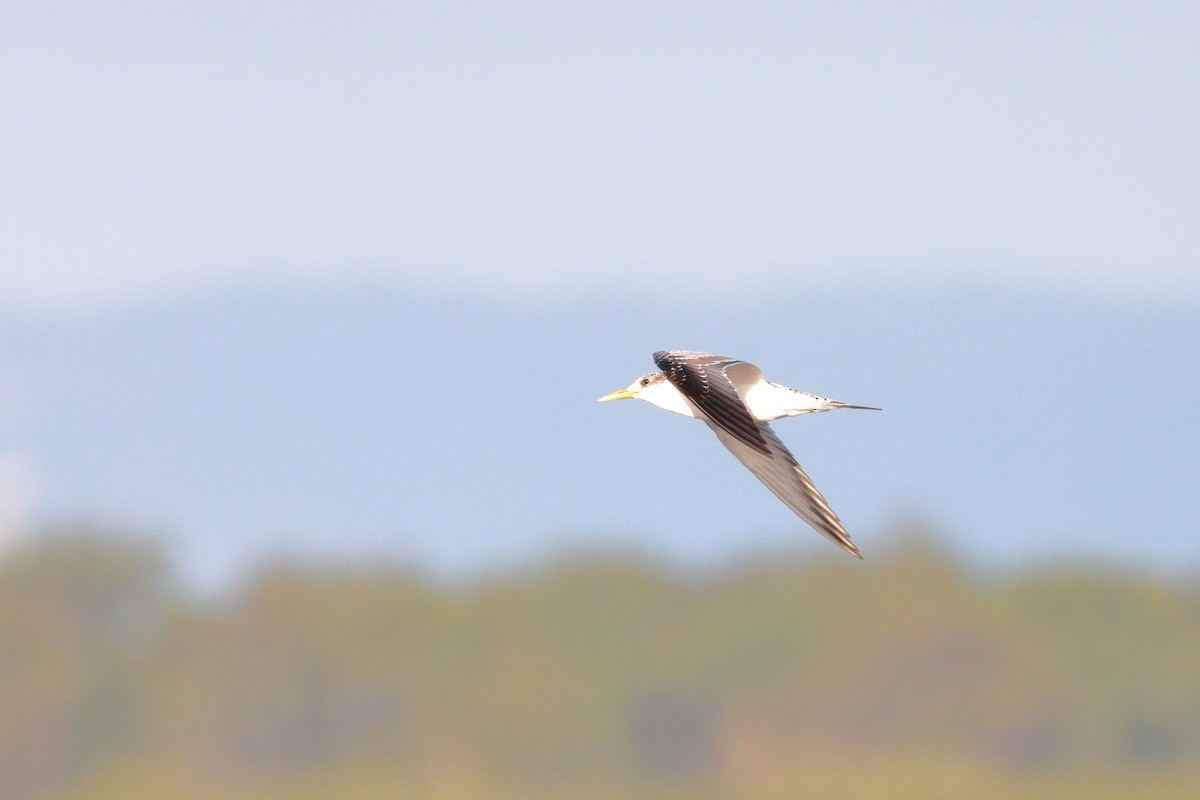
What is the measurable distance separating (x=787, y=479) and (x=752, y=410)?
0.94 meters

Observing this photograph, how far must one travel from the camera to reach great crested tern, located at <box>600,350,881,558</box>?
17.6m

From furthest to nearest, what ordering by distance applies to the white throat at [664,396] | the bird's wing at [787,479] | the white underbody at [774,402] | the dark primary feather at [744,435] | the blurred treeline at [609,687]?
the blurred treeline at [609,687], the white throat at [664,396], the white underbody at [774,402], the bird's wing at [787,479], the dark primary feather at [744,435]

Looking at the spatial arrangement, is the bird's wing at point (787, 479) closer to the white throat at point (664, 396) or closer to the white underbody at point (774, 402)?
the white underbody at point (774, 402)

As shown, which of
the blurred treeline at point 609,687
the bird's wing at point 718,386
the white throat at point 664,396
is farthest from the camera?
the blurred treeline at point 609,687

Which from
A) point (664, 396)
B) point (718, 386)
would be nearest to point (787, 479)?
point (718, 386)

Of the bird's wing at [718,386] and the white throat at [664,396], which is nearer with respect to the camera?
the bird's wing at [718,386]

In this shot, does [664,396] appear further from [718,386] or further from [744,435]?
[744,435]

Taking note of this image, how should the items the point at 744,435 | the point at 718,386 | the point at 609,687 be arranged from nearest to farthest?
the point at 744,435 < the point at 718,386 < the point at 609,687

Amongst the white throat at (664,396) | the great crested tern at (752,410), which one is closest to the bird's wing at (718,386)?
the great crested tern at (752,410)

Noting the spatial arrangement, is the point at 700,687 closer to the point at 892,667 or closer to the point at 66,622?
the point at 892,667

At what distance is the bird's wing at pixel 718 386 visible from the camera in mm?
17328

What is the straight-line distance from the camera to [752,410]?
19.5 meters

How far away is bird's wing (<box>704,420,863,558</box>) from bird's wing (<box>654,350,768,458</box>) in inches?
10.6

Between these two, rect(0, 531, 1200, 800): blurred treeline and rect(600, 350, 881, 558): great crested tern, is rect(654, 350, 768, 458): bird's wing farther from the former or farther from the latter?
rect(0, 531, 1200, 800): blurred treeline
